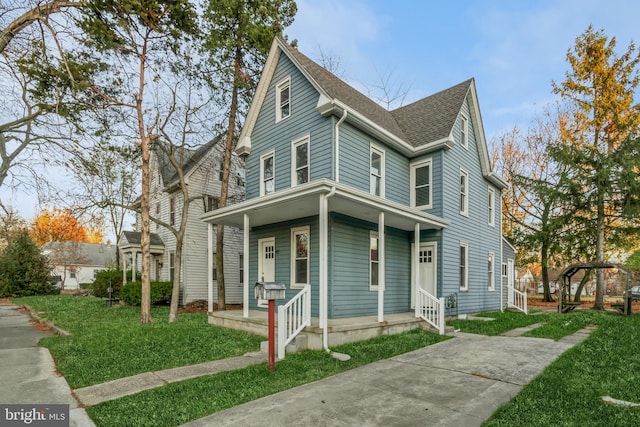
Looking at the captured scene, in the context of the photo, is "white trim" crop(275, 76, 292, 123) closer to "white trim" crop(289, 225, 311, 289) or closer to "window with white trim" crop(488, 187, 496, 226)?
"white trim" crop(289, 225, 311, 289)

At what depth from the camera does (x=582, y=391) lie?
441cm

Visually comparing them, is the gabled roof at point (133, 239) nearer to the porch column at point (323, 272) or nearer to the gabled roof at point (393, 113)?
Answer: the gabled roof at point (393, 113)

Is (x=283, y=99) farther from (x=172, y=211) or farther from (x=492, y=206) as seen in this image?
(x=172, y=211)

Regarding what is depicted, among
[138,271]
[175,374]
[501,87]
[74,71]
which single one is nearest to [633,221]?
[501,87]

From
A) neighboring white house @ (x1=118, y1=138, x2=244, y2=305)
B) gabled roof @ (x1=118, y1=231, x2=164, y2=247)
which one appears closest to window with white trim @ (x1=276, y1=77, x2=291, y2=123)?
neighboring white house @ (x1=118, y1=138, x2=244, y2=305)

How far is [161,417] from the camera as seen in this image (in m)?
3.78

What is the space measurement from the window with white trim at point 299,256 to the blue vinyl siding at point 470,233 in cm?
432

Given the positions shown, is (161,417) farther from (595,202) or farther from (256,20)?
(595,202)

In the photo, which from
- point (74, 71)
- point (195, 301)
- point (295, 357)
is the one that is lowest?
point (195, 301)

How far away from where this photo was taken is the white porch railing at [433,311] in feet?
28.5

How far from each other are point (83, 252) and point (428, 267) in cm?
4394

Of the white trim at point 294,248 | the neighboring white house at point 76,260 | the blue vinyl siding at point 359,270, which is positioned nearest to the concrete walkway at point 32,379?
the blue vinyl siding at point 359,270

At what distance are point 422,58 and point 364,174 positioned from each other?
359 inches

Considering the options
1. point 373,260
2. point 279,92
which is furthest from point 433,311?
→ point 279,92
